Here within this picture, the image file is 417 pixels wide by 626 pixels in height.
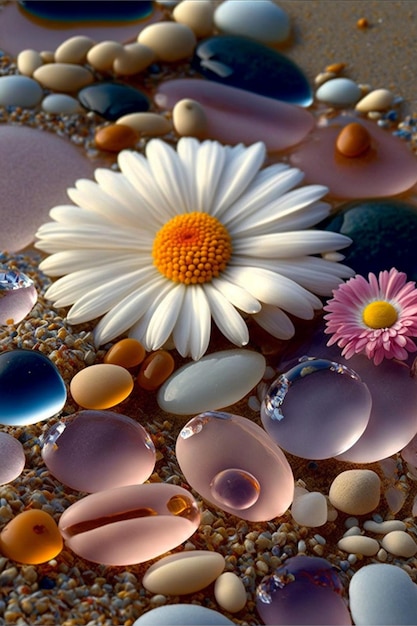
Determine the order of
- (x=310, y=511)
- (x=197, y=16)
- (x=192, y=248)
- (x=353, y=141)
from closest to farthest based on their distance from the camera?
(x=310, y=511) < (x=192, y=248) < (x=353, y=141) < (x=197, y=16)

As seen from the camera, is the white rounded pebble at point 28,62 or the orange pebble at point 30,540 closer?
the orange pebble at point 30,540

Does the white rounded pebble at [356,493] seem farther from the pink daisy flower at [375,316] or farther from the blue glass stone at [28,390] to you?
the blue glass stone at [28,390]

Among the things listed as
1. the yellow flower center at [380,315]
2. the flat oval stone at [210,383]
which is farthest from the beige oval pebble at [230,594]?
the yellow flower center at [380,315]

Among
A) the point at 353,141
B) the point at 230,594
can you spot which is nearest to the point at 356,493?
the point at 230,594

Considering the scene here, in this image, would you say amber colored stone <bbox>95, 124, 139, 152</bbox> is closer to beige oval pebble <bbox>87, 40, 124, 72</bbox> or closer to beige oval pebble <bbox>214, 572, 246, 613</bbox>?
beige oval pebble <bbox>87, 40, 124, 72</bbox>

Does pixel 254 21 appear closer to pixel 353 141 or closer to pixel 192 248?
pixel 353 141

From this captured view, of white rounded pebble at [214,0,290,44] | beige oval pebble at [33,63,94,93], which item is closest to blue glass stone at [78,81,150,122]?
beige oval pebble at [33,63,94,93]
